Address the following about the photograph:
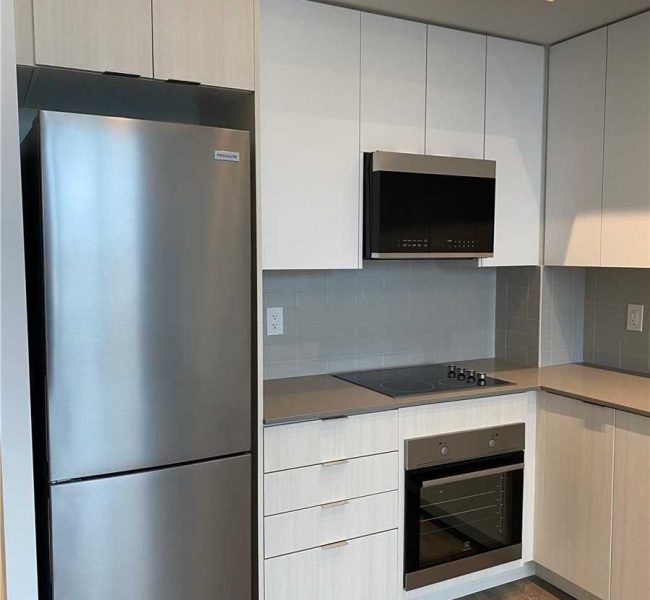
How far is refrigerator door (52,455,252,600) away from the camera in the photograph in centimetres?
166

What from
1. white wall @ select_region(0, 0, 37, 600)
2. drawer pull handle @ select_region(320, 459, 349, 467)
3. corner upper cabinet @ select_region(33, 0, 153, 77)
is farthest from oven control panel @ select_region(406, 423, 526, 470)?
white wall @ select_region(0, 0, 37, 600)

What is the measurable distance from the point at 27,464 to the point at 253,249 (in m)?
1.26

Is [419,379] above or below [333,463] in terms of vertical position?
above

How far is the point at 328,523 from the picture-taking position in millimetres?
2186

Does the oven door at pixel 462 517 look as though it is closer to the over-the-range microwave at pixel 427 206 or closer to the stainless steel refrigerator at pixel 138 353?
the stainless steel refrigerator at pixel 138 353

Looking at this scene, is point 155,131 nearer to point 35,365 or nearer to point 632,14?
point 35,365

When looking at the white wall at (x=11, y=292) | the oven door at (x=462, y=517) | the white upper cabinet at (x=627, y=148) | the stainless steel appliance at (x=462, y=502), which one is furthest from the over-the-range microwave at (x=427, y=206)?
the white wall at (x=11, y=292)

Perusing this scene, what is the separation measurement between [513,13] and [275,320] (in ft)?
5.11

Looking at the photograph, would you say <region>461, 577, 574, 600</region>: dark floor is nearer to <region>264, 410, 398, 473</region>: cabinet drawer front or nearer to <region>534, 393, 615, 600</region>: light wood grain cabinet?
<region>534, 393, 615, 600</region>: light wood grain cabinet

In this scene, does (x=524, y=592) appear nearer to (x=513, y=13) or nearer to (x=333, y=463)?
(x=333, y=463)

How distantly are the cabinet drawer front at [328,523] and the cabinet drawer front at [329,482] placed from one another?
1.0 inches

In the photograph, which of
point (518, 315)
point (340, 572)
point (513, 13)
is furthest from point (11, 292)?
point (518, 315)

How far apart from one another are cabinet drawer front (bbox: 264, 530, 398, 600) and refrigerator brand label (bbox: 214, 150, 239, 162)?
4.32 feet

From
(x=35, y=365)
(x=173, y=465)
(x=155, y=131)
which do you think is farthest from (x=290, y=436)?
(x=155, y=131)
